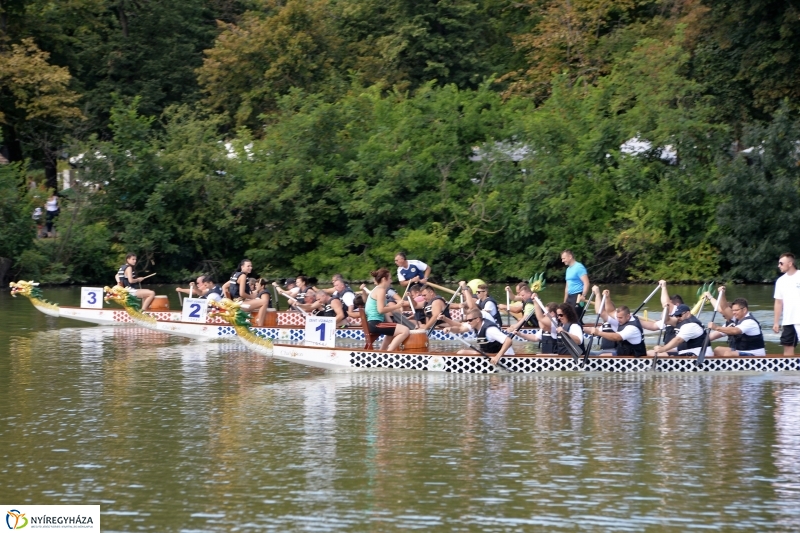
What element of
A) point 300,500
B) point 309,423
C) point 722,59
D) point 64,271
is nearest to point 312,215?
point 64,271

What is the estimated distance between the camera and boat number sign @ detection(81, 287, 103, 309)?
2592 centimetres

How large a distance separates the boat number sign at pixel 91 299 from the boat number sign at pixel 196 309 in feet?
10.9

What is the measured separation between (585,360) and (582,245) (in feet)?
63.3

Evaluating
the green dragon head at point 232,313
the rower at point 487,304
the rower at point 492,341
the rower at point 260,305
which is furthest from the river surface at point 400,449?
the rower at point 260,305

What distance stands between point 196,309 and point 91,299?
371cm

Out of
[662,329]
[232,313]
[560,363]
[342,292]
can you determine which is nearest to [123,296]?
[342,292]

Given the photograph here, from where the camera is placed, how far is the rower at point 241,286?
2320 cm

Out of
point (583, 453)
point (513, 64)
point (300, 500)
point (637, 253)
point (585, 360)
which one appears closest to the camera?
point (300, 500)

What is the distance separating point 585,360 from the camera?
17266 mm

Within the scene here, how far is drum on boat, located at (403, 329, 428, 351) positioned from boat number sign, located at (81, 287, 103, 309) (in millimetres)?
10551

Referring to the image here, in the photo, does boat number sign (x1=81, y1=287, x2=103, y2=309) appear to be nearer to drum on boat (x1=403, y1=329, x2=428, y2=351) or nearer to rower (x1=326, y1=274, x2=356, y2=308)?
rower (x1=326, y1=274, x2=356, y2=308)

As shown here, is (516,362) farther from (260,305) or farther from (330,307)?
(260,305)

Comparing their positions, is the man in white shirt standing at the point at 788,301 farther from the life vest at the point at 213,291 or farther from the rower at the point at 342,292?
the life vest at the point at 213,291

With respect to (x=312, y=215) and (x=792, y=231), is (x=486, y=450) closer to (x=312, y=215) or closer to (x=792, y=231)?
(x=792, y=231)
